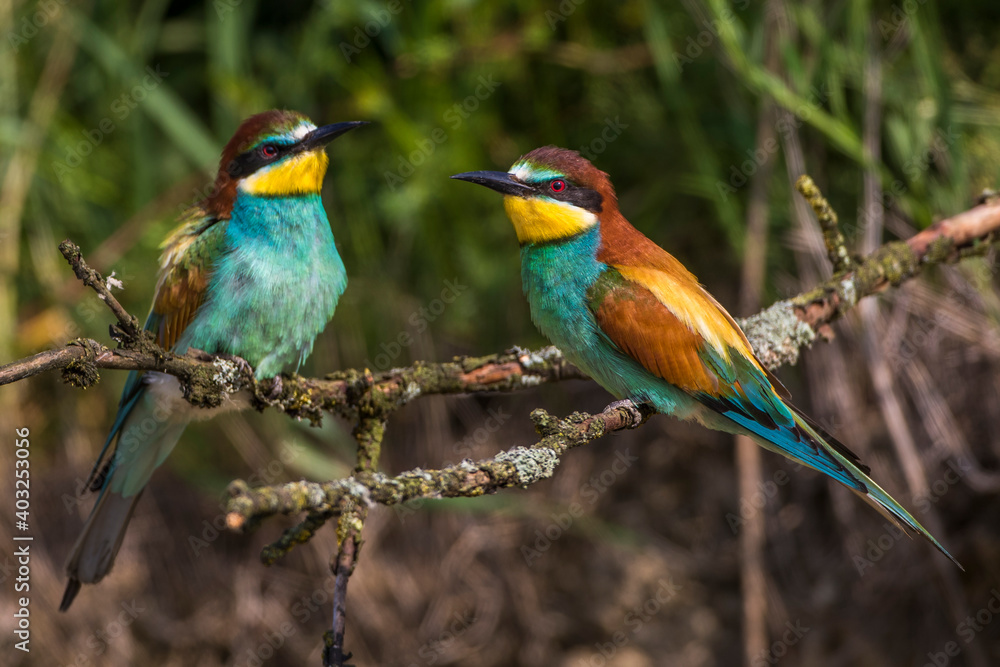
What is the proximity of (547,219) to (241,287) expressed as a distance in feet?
2.84

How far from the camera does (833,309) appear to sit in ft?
7.35

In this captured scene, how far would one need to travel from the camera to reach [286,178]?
236 cm

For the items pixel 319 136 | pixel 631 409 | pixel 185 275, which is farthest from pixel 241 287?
pixel 631 409

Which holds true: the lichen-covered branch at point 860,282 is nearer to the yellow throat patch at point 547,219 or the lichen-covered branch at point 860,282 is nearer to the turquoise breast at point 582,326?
the turquoise breast at point 582,326

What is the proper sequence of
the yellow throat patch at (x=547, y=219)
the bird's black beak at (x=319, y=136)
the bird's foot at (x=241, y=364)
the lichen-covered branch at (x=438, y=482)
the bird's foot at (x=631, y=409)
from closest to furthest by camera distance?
the lichen-covered branch at (x=438, y=482) < the bird's foot at (x=631, y=409) < the bird's foot at (x=241, y=364) < the yellow throat patch at (x=547, y=219) < the bird's black beak at (x=319, y=136)

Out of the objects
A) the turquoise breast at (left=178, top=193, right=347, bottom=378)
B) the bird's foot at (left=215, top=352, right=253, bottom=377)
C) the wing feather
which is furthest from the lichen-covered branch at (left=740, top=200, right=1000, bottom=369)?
the wing feather

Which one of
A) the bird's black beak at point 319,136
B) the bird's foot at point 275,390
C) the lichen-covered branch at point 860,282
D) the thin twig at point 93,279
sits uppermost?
the bird's black beak at point 319,136

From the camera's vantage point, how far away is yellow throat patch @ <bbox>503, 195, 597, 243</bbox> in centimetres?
221

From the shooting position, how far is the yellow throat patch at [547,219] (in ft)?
7.26

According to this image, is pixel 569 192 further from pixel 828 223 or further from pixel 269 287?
pixel 269 287

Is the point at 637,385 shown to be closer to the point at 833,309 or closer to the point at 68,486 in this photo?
the point at 833,309

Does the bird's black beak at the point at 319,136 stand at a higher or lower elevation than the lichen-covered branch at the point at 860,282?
higher

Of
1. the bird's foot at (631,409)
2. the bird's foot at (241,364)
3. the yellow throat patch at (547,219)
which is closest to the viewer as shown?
the bird's foot at (631,409)

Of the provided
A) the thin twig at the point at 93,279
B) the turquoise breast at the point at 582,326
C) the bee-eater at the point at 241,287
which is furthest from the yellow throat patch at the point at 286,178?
the thin twig at the point at 93,279
